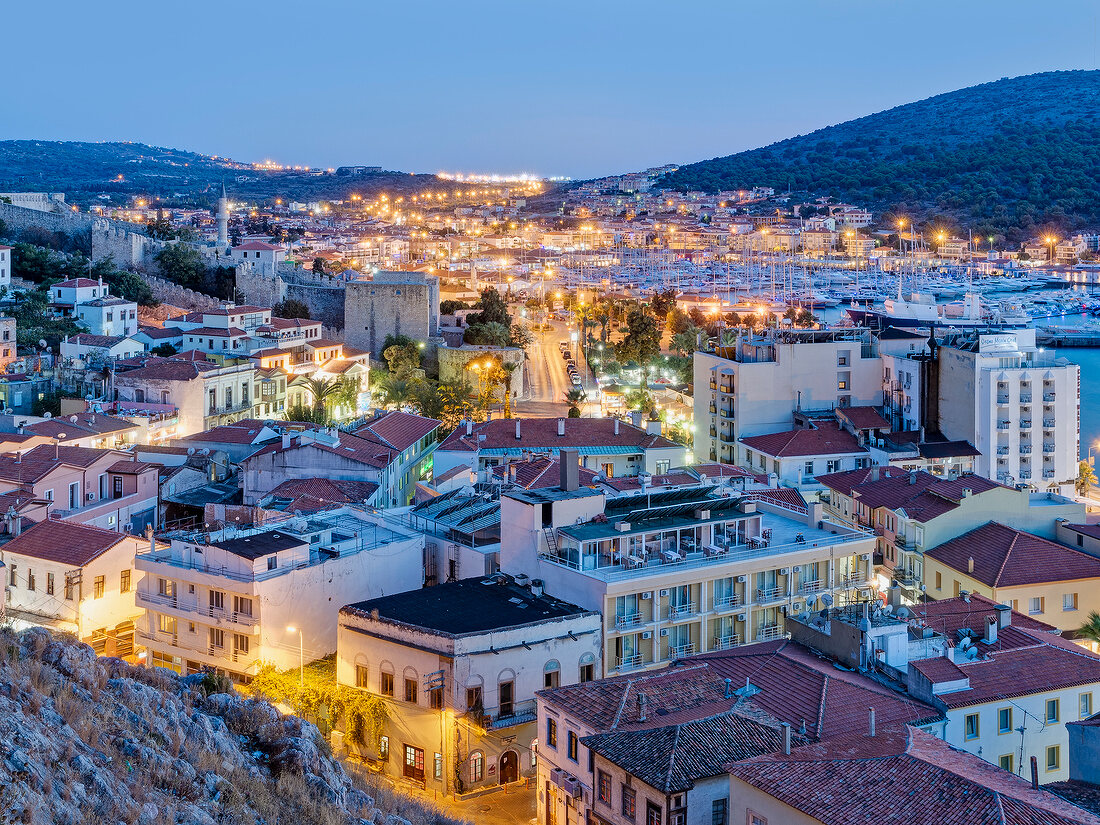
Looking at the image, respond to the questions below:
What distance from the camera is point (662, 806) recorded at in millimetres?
9312

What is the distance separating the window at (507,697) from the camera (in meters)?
12.4

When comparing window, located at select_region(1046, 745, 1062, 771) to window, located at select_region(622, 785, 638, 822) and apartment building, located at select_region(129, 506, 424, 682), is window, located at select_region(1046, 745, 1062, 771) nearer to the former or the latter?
window, located at select_region(622, 785, 638, 822)

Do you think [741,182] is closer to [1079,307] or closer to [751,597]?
[1079,307]

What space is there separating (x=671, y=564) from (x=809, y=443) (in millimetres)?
12139

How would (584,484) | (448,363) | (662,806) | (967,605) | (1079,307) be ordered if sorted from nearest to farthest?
(662,806), (967,605), (584,484), (448,363), (1079,307)

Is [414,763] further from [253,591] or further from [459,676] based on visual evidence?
[253,591]

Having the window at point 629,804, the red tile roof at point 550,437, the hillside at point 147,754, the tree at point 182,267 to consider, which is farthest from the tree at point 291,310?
the hillside at point 147,754

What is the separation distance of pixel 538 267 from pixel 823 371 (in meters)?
62.7

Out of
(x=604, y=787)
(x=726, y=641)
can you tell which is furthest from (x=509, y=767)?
(x=726, y=641)

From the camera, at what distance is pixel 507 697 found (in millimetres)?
12469

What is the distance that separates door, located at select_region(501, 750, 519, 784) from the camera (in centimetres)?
1242

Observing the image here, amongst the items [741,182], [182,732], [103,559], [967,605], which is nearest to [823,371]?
[967,605]

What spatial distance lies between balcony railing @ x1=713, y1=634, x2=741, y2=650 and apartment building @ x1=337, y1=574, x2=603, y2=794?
5.52 feet

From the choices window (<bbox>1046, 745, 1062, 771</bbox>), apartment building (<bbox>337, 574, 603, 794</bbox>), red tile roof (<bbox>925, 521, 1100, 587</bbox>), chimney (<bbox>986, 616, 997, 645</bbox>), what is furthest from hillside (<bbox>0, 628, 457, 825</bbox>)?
red tile roof (<bbox>925, 521, 1100, 587</bbox>)
